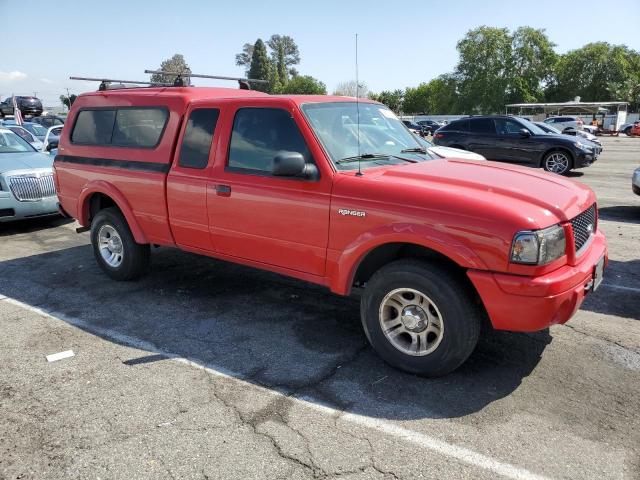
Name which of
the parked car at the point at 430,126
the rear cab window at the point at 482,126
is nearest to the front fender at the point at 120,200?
the rear cab window at the point at 482,126

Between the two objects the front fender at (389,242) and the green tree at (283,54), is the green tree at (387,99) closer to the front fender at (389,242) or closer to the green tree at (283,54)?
the front fender at (389,242)

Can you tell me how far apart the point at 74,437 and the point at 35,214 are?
252 inches

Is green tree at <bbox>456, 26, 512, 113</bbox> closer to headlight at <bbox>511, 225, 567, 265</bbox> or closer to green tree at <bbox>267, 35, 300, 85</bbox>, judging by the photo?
green tree at <bbox>267, 35, 300, 85</bbox>

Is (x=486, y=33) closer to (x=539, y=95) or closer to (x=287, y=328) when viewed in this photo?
(x=539, y=95)

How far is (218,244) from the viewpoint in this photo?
14.8 ft

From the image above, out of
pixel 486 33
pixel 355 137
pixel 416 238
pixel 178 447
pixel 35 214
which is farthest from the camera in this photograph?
pixel 486 33

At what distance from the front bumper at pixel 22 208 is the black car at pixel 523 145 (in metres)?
10.9

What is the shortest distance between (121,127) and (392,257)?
336 centimetres

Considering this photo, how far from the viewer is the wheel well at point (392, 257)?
3.42 m

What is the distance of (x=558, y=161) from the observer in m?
13.7

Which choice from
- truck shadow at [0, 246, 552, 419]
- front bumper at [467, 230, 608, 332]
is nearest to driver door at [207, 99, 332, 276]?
truck shadow at [0, 246, 552, 419]

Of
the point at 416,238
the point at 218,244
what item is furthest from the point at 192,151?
the point at 416,238

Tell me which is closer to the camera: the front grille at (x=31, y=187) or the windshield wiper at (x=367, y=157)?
the windshield wiper at (x=367, y=157)

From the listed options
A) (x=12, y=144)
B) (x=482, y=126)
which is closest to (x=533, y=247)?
(x=12, y=144)
